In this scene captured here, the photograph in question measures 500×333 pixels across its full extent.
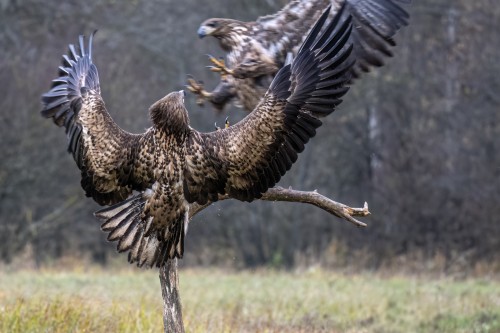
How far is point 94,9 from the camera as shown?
76.2ft

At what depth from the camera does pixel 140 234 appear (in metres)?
7.09

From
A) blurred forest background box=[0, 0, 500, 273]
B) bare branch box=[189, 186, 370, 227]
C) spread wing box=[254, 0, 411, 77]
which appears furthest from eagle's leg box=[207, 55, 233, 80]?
blurred forest background box=[0, 0, 500, 273]

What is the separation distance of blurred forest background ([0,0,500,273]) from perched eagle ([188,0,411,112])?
989 centimetres

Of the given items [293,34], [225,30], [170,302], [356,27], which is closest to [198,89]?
[225,30]

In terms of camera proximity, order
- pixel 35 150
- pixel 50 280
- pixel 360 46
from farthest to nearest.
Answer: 1. pixel 35 150
2. pixel 50 280
3. pixel 360 46

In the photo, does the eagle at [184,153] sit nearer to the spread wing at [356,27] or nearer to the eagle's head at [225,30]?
the spread wing at [356,27]

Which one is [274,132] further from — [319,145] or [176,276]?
[319,145]

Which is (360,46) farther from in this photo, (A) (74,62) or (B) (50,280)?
(B) (50,280)

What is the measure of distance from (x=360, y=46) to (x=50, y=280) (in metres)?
6.46

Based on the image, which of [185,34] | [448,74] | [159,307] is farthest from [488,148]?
[159,307]

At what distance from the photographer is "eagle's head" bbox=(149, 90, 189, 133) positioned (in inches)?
269

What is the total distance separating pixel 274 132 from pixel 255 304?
5221 mm

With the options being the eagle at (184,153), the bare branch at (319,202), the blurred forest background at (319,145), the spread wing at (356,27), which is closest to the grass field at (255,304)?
the eagle at (184,153)

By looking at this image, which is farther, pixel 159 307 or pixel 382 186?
pixel 382 186
